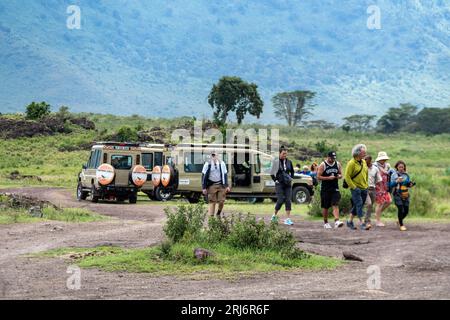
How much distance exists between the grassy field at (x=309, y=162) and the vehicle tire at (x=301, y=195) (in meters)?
1.71

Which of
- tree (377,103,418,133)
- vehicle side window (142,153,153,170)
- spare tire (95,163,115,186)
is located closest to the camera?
spare tire (95,163,115,186)

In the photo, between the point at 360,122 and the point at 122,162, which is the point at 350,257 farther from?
the point at 360,122

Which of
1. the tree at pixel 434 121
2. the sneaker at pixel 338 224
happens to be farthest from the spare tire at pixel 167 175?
the tree at pixel 434 121

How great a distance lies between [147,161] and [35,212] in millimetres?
10585

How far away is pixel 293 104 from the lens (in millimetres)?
136125

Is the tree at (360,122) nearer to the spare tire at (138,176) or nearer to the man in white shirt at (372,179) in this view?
the spare tire at (138,176)

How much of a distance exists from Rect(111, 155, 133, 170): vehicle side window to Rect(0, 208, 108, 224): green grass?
7617 millimetres

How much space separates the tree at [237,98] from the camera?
95.2 metres

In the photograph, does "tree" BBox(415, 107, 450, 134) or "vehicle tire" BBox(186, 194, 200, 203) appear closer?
"vehicle tire" BBox(186, 194, 200, 203)

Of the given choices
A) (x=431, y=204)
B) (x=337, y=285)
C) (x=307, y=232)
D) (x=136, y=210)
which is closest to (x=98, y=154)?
(x=136, y=210)

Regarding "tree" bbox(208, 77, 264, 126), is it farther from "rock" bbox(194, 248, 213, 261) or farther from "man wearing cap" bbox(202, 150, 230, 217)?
"rock" bbox(194, 248, 213, 261)

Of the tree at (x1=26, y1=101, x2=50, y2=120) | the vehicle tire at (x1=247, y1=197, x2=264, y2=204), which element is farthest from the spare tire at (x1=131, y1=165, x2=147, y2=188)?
the tree at (x1=26, y1=101, x2=50, y2=120)

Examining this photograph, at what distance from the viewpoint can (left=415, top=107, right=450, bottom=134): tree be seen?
123188mm

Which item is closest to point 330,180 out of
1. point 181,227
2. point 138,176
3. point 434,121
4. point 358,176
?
point 358,176
